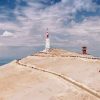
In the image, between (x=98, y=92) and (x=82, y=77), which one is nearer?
(x=98, y=92)

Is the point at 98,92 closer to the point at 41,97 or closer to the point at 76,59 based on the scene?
the point at 41,97

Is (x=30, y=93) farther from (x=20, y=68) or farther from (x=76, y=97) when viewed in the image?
(x=20, y=68)

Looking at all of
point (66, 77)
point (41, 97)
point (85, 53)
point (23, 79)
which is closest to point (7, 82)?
point (23, 79)

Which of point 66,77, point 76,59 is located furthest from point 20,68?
point 66,77

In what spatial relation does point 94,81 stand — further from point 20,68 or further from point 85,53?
point 85,53

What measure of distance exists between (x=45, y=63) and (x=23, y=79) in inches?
632

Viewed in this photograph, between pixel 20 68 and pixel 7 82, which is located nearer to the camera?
pixel 7 82

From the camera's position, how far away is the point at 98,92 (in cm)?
3856

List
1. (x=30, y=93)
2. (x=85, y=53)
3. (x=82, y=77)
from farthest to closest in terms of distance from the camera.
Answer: (x=85, y=53) → (x=82, y=77) → (x=30, y=93)

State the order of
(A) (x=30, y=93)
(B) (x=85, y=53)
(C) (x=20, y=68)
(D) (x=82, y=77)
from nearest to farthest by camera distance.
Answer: (A) (x=30, y=93) < (D) (x=82, y=77) < (C) (x=20, y=68) < (B) (x=85, y=53)

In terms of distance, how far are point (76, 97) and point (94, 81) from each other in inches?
268

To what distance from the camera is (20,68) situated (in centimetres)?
6406

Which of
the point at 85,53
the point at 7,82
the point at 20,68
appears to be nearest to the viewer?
the point at 7,82

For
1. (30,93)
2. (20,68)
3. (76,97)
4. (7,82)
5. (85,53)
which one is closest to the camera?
(76,97)
